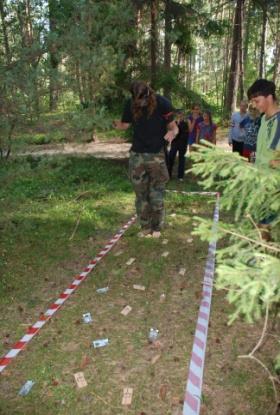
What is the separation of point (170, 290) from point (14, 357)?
2141 mm

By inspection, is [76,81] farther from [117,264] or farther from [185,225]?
[185,225]

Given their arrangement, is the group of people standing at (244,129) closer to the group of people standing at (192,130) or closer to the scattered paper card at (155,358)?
the group of people standing at (192,130)

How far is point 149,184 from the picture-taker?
6805 mm

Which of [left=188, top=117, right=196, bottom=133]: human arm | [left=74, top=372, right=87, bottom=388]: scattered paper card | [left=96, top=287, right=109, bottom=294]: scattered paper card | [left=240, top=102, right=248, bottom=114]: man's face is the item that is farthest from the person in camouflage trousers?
[left=188, top=117, right=196, bottom=133]: human arm

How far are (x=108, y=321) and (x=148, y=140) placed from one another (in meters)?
3.02

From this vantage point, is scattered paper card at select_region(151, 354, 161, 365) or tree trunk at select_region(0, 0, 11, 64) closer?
scattered paper card at select_region(151, 354, 161, 365)

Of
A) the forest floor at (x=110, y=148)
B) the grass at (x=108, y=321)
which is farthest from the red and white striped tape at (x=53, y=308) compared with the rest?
the forest floor at (x=110, y=148)

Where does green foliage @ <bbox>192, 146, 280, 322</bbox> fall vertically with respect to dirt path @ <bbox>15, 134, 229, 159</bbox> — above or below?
above

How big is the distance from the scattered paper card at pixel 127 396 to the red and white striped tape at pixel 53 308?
1.23 m

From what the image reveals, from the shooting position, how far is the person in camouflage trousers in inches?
243

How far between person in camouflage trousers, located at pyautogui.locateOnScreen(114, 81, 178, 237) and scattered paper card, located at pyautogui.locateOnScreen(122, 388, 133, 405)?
3.71 metres

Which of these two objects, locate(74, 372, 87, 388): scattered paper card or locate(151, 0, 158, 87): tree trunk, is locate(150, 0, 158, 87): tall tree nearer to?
locate(151, 0, 158, 87): tree trunk

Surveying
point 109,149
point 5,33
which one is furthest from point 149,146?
point 109,149

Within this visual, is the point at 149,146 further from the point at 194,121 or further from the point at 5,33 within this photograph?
the point at 194,121
